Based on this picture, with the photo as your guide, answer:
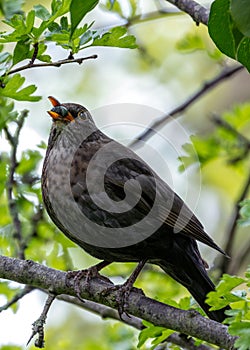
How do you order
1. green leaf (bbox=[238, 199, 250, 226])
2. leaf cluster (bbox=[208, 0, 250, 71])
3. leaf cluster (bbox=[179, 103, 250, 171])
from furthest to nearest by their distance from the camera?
leaf cluster (bbox=[179, 103, 250, 171])
green leaf (bbox=[238, 199, 250, 226])
leaf cluster (bbox=[208, 0, 250, 71])

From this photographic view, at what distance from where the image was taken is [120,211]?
3715mm

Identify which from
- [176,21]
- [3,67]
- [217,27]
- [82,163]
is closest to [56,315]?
[176,21]

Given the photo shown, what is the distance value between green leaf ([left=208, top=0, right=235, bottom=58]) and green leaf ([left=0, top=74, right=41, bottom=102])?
135 cm

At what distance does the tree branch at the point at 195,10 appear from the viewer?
3.28m

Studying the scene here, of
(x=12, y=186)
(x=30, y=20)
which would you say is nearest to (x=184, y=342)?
(x=12, y=186)

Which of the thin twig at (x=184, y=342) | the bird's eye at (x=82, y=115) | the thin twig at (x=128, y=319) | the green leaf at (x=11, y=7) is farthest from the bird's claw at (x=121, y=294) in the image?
the green leaf at (x=11, y=7)

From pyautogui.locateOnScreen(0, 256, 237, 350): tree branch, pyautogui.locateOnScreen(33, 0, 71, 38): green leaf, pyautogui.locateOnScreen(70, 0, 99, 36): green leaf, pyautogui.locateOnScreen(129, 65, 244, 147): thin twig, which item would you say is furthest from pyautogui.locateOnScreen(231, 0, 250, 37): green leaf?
pyautogui.locateOnScreen(129, 65, 244, 147): thin twig

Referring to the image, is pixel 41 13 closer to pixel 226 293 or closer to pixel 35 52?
pixel 35 52

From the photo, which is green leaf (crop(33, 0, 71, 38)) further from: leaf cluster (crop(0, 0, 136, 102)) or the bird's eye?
the bird's eye

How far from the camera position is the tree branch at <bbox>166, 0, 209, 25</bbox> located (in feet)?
10.8

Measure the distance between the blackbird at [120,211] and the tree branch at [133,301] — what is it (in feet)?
0.87

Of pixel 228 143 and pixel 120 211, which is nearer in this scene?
pixel 120 211

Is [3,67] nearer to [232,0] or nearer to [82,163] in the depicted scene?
[82,163]

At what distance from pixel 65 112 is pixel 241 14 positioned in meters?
2.49
